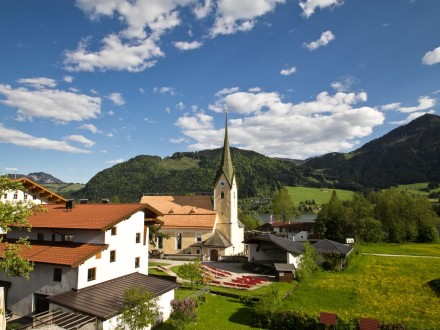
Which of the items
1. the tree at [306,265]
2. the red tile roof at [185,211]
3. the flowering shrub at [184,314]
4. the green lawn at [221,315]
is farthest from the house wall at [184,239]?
the flowering shrub at [184,314]

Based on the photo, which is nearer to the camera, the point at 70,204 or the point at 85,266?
the point at 85,266

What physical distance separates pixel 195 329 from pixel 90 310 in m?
7.44

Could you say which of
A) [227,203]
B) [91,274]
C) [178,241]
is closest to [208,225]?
[227,203]

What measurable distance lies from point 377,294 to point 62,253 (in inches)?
1185

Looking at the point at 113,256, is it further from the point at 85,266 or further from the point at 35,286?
the point at 35,286

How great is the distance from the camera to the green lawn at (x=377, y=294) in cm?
2623

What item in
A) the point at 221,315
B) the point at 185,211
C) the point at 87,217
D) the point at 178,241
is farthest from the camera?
the point at 185,211

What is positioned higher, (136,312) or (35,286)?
(35,286)

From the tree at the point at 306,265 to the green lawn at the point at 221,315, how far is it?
12.0 metres

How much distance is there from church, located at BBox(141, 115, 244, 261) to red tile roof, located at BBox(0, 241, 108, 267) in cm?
2945

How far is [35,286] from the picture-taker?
25500 millimetres

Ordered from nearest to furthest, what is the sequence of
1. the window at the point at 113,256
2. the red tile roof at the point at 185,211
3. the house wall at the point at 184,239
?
1. the window at the point at 113,256
2. the house wall at the point at 184,239
3. the red tile roof at the point at 185,211

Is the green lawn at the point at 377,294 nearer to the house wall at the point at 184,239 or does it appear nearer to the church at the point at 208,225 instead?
the church at the point at 208,225

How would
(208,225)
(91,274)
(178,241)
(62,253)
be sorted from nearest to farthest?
(62,253) < (91,274) < (208,225) < (178,241)
